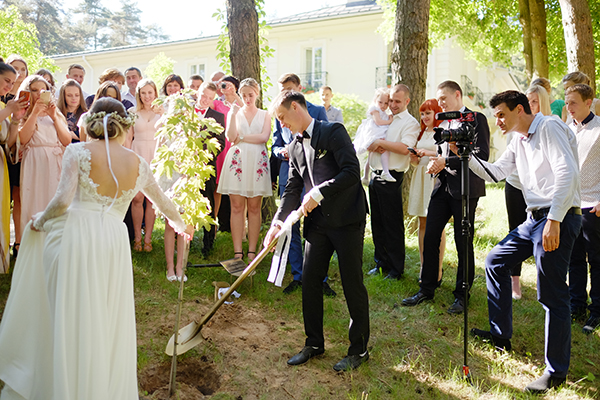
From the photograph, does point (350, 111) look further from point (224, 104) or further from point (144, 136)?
point (144, 136)

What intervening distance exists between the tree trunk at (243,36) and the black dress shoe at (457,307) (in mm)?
4306

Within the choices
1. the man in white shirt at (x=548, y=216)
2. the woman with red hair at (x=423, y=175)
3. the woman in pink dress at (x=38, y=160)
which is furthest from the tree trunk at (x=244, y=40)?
the man in white shirt at (x=548, y=216)

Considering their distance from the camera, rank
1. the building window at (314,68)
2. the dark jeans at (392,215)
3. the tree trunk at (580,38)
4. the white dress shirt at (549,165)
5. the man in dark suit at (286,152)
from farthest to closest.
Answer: the building window at (314,68) → the tree trunk at (580,38) → the dark jeans at (392,215) → the man in dark suit at (286,152) → the white dress shirt at (549,165)

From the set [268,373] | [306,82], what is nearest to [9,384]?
[268,373]

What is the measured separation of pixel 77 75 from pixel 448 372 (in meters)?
6.66

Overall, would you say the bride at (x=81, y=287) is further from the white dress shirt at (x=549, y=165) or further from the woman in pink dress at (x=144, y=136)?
the white dress shirt at (x=549, y=165)

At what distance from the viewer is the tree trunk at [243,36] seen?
25.5ft

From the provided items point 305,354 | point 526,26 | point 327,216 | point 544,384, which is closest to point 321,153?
point 327,216

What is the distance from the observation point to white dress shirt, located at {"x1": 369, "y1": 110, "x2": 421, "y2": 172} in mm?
6176

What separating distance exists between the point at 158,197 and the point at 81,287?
0.90 m

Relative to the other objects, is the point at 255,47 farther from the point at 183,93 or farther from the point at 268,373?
the point at 268,373

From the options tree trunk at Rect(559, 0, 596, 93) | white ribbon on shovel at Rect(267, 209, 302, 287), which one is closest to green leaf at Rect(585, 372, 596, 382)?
white ribbon on shovel at Rect(267, 209, 302, 287)

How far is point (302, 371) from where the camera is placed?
430 cm

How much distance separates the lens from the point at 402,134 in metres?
6.23
